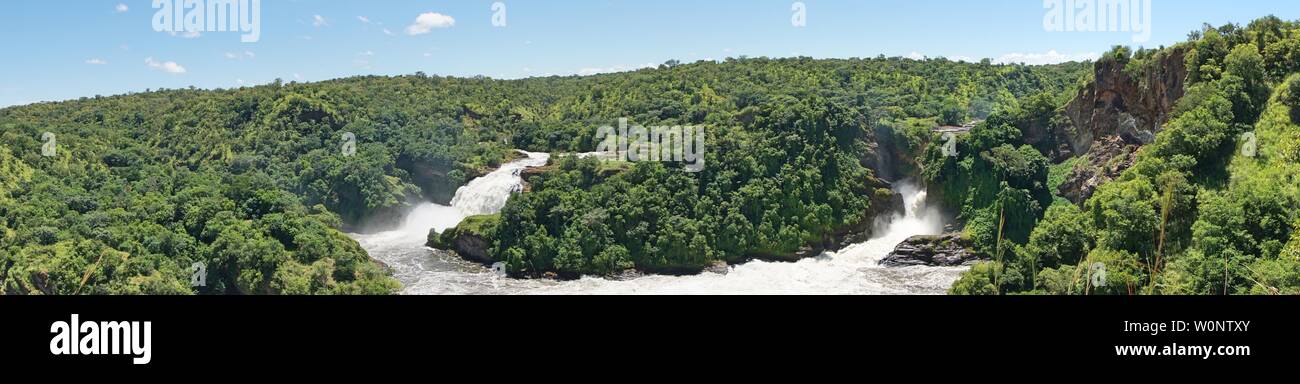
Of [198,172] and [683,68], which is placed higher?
[683,68]

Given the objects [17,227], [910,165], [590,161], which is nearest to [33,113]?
[17,227]

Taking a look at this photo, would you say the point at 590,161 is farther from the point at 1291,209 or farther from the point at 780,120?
the point at 1291,209

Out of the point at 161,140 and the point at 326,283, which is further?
the point at 161,140

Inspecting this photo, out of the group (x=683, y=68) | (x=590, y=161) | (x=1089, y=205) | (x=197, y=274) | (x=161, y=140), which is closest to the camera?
(x=1089, y=205)
